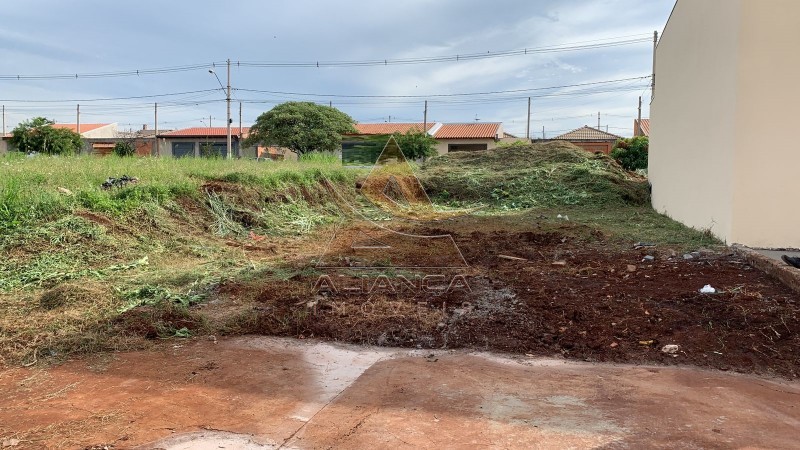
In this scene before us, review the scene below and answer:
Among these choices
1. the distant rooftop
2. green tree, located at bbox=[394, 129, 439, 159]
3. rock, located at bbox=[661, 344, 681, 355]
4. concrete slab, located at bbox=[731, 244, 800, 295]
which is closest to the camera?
rock, located at bbox=[661, 344, 681, 355]

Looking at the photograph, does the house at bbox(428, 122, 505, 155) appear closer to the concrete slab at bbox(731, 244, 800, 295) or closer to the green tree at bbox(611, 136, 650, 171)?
the green tree at bbox(611, 136, 650, 171)

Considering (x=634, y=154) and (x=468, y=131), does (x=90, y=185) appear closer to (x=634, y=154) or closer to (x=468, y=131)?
(x=634, y=154)

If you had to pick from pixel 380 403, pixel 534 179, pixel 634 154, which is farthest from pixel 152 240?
pixel 634 154

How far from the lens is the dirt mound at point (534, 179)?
45.5 feet

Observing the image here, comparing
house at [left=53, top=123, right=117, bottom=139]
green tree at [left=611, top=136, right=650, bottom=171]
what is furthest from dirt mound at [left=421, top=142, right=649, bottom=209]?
house at [left=53, top=123, right=117, bottom=139]

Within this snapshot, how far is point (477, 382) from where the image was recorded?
3.02 metres

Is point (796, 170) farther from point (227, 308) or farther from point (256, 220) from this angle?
point (256, 220)

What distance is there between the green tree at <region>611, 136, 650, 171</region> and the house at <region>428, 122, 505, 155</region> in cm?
1614

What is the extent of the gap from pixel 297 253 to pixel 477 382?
4.62m

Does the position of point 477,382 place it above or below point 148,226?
below

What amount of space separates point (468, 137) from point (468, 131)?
1.78 metres

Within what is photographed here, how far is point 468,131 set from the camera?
38719 mm

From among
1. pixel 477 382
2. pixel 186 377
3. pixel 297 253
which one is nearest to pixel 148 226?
pixel 297 253

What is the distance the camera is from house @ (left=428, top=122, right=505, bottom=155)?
3681 cm
